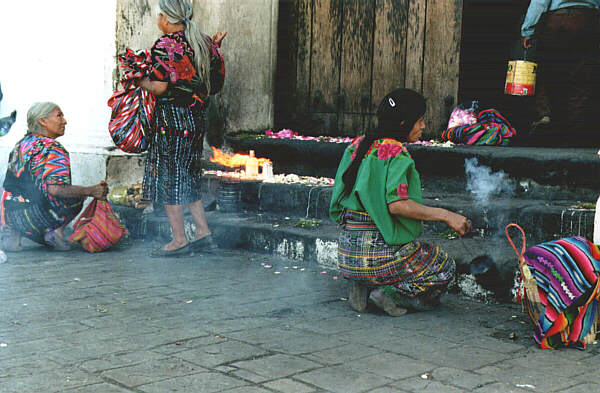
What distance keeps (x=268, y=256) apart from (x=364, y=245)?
182 centimetres

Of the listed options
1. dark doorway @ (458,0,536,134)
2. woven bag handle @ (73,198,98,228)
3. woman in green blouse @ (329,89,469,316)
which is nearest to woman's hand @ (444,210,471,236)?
woman in green blouse @ (329,89,469,316)

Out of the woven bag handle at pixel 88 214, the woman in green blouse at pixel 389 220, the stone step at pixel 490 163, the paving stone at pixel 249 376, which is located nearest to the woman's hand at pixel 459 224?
the woman in green blouse at pixel 389 220

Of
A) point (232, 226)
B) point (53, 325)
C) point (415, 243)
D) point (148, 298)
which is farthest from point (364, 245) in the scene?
point (232, 226)

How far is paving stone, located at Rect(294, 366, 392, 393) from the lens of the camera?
10.3 feet

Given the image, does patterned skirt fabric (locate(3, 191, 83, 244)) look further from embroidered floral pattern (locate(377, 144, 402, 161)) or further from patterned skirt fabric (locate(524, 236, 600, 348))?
patterned skirt fabric (locate(524, 236, 600, 348))

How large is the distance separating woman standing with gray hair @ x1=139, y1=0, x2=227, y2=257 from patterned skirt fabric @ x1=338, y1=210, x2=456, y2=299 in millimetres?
1973

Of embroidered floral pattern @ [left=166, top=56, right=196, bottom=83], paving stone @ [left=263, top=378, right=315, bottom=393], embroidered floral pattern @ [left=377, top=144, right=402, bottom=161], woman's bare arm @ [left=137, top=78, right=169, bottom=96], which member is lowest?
paving stone @ [left=263, top=378, right=315, bottom=393]

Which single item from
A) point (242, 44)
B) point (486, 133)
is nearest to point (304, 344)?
point (486, 133)

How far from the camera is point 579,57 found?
6918 mm

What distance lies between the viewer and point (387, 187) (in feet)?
13.4

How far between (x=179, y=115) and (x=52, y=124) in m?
1.07

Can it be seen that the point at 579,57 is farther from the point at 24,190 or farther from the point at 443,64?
the point at 24,190

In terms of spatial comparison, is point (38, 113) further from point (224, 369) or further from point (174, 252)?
point (224, 369)

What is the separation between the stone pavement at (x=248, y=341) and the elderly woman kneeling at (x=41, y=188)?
37.0 inches
